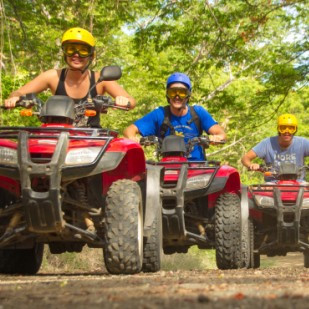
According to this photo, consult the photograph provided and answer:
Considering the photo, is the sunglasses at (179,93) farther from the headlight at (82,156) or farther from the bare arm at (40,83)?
the headlight at (82,156)

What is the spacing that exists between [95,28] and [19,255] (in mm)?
12038

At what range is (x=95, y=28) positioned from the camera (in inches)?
780

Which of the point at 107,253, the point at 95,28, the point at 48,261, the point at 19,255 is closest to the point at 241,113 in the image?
the point at 95,28

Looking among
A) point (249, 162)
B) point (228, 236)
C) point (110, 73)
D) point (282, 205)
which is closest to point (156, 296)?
point (110, 73)

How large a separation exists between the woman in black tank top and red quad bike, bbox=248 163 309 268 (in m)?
5.13

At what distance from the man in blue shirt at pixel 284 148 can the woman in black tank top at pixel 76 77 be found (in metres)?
5.56

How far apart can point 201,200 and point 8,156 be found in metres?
3.72

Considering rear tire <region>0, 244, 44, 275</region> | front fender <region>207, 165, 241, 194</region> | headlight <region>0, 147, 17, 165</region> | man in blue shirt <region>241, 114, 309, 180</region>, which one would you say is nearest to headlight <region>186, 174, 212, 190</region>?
front fender <region>207, 165, 241, 194</region>

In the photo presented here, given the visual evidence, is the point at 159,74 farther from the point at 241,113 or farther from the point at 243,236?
the point at 243,236

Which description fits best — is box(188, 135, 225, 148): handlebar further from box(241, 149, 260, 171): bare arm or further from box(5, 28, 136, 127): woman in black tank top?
box(241, 149, 260, 171): bare arm

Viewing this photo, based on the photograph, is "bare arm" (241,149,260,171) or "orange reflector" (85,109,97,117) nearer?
"orange reflector" (85,109,97,117)

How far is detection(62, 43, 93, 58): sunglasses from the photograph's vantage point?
7.56m

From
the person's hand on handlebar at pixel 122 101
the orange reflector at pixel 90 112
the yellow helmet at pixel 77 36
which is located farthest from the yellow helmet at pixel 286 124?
the orange reflector at pixel 90 112

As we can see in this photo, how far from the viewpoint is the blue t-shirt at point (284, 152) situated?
12.9m
